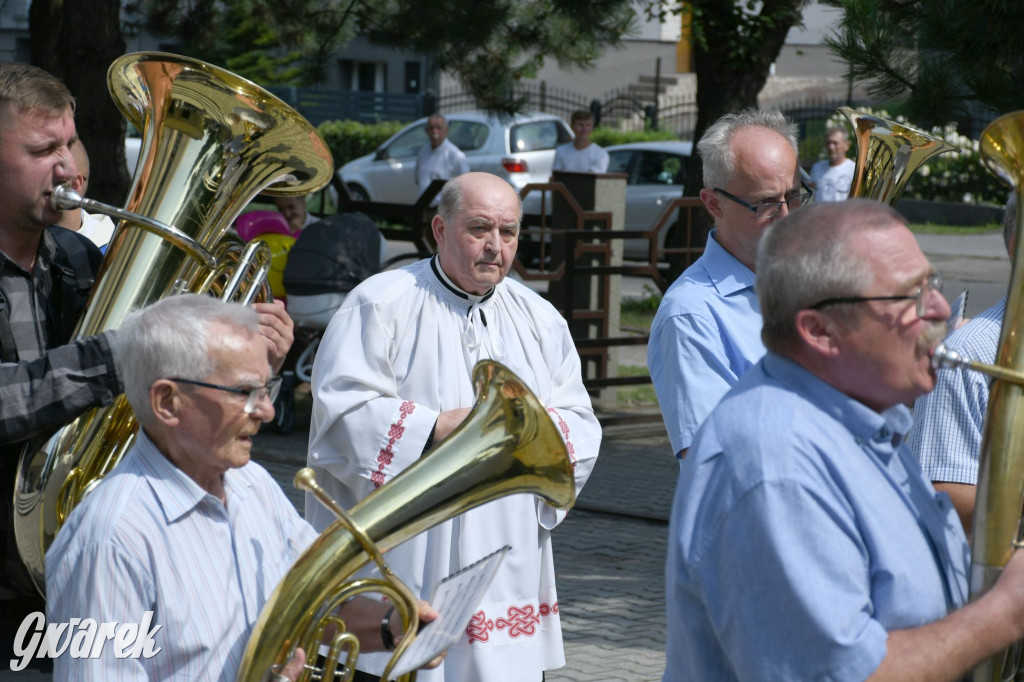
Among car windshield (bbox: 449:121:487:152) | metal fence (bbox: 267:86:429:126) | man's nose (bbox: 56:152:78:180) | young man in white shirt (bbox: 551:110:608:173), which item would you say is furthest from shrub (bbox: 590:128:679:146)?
man's nose (bbox: 56:152:78:180)

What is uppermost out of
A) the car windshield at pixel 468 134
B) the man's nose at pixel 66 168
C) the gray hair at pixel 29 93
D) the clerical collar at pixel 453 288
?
the gray hair at pixel 29 93

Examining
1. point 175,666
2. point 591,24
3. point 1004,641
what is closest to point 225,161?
point 175,666

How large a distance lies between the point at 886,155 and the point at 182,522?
2.39 m

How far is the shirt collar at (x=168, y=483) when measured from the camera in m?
2.17

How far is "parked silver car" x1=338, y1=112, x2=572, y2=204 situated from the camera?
661 inches

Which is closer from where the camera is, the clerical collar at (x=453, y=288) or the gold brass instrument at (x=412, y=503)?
the gold brass instrument at (x=412, y=503)

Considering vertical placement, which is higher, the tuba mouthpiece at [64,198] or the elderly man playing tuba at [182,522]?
the tuba mouthpiece at [64,198]

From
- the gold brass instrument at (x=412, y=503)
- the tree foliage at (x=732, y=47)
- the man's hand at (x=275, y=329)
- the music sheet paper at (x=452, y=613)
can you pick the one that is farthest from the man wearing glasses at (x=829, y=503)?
the tree foliage at (x=732, y=47)

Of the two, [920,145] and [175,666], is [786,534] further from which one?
[920,145]

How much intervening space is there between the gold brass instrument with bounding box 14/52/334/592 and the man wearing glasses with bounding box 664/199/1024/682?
1.42 m

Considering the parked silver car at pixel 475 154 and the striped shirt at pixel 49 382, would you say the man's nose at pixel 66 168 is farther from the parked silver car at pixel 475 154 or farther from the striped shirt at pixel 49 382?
the parked silver car at pixel 475 154

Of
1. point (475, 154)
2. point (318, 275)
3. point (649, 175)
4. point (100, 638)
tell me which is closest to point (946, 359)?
point (100, 638)

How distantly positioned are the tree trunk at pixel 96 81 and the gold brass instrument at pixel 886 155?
210 inches

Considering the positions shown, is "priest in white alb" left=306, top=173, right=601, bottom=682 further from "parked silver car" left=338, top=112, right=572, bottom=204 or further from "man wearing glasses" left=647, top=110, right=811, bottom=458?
"parked silver car" left=338, top=112, right=572, bottom=204
